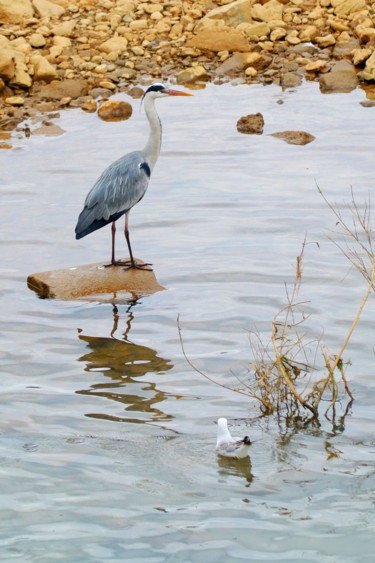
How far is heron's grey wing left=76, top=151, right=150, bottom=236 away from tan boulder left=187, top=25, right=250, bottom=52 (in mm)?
7167

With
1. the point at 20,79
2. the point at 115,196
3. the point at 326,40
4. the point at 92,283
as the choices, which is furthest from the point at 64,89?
the point at 92,283

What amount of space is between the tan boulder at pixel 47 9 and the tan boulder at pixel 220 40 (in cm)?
235

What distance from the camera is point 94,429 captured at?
695cm

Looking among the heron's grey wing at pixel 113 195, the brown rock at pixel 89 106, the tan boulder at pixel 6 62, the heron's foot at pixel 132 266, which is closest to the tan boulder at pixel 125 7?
the tan boulder at pixel 6 62

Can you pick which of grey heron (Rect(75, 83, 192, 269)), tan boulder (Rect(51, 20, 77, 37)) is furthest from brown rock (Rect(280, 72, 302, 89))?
grey heron (Rect(75, 83, 192, 269))

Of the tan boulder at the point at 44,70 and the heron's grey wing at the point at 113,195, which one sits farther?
the tan boulder at the point at 44,70

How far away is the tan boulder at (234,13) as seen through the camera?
55.8 ft

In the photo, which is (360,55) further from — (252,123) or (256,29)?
(252,123)

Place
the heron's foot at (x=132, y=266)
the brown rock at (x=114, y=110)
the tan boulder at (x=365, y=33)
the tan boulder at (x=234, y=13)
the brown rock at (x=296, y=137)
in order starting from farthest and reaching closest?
1. the tan boulder at (x=234, y=13)
2. the tan boulder at (x=365, y=33)
3. the brown rock at (x=114, y=110)
4. the brown rock at (x=296, y=137)
5. the heron's foot at (x=132, y=266)

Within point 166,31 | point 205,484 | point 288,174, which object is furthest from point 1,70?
point 205,484

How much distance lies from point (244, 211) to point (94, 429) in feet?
16.7

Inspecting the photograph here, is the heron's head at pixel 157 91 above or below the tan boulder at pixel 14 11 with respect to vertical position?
below

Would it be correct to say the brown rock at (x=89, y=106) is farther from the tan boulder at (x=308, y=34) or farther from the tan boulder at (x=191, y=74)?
the tan boulder at (x=308, y=34)

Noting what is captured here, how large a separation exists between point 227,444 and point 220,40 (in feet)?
37.4
